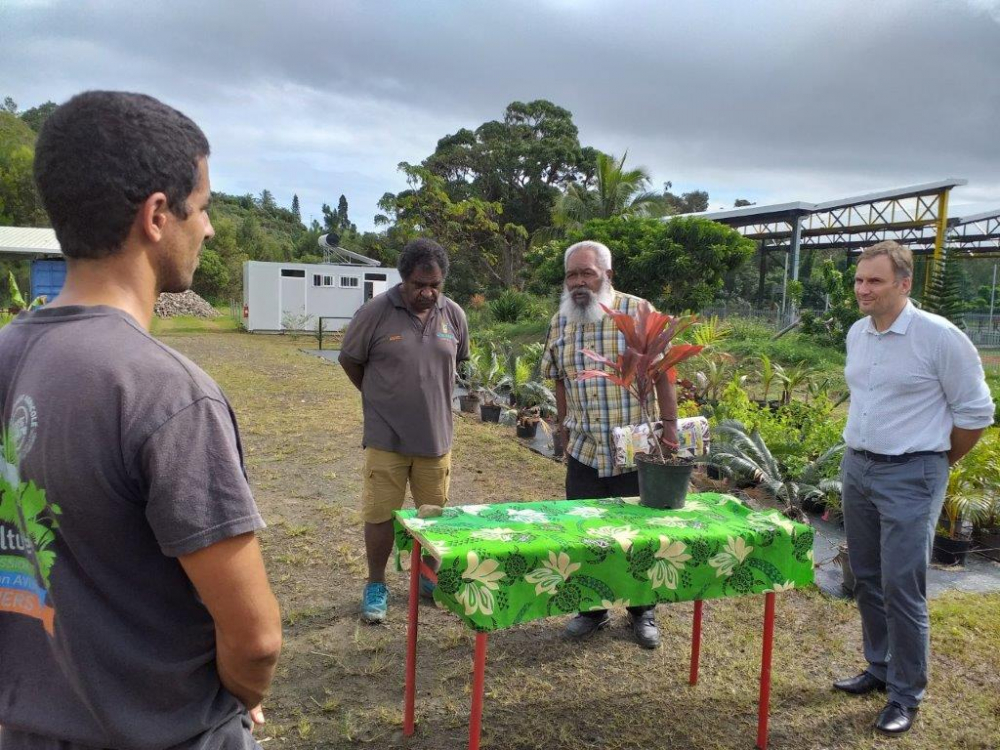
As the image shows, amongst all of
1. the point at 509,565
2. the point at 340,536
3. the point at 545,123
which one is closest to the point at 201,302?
the point at 545,123

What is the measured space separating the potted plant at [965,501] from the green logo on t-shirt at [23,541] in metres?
4.99

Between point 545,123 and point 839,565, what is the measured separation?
34.5m

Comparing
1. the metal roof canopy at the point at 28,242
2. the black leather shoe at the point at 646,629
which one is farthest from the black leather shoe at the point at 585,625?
the metal roof canopy at the point at 28,242

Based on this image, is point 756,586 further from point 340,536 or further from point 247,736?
point 340,536

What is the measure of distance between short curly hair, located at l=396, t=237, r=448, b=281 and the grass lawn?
187 centimetres

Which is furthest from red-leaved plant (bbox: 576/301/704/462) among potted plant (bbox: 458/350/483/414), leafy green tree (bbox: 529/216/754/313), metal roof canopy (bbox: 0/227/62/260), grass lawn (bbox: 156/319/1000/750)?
metal roof canopy (bbox: 0/227/62/260)

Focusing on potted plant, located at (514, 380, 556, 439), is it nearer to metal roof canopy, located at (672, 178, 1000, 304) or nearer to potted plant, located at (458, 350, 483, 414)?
potted plant, located at (458, 350, 483, 414)

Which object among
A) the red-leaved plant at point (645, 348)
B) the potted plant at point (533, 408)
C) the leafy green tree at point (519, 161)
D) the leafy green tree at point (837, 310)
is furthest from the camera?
the leafy green tree at point (519, 161)

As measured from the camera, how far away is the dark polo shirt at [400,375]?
12.1ft

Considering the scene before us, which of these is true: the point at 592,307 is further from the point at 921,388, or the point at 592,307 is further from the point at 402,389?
the point at 921,388

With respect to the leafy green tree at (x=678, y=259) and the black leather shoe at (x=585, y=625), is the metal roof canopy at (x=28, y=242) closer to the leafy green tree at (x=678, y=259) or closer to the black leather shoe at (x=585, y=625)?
the leafy green tree at (x=678, y=259)

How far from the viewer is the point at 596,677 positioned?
3.38m

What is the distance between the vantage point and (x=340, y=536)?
5168 millimetres

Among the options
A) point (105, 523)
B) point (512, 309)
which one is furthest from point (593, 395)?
point (512, 309)
